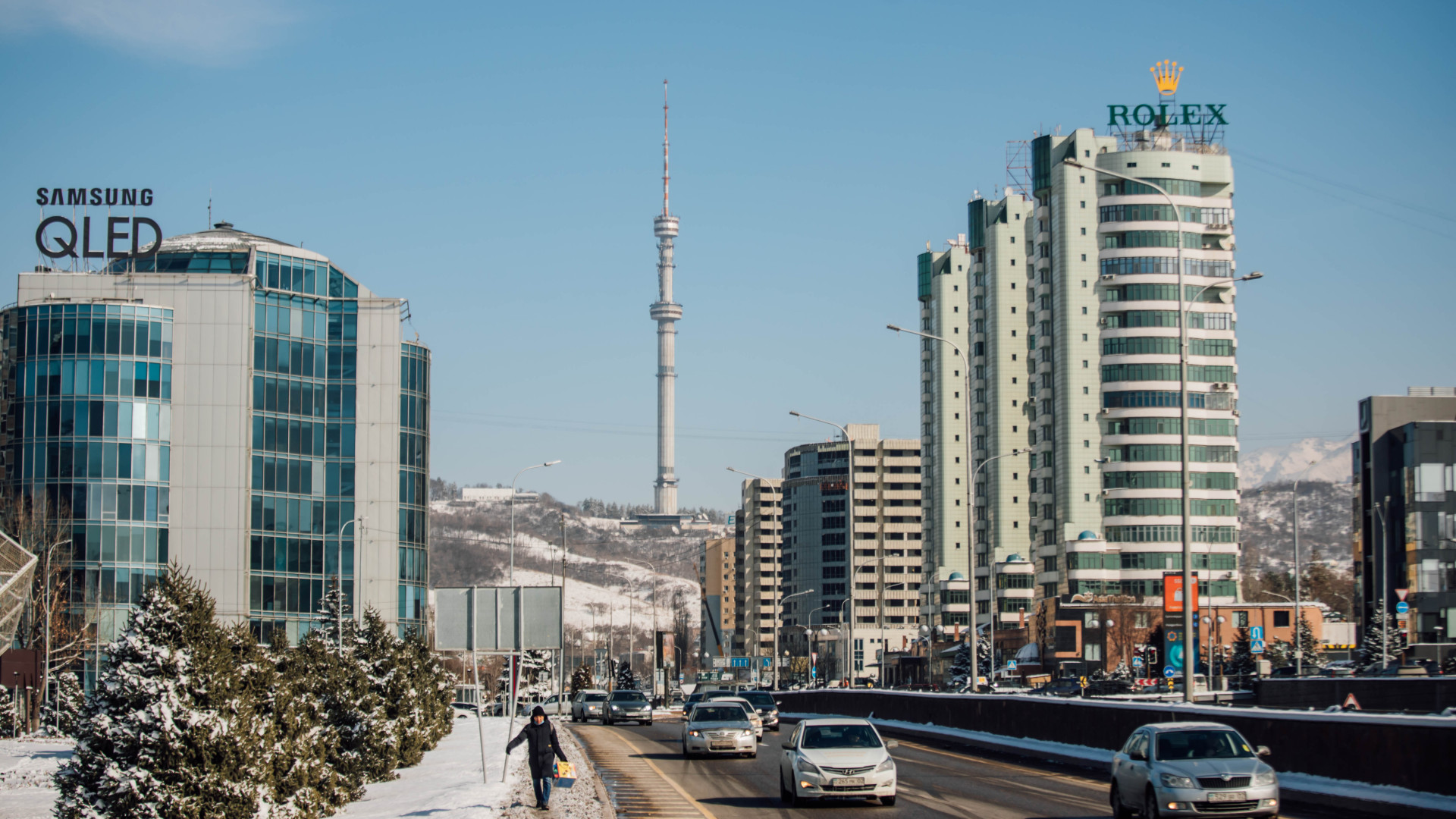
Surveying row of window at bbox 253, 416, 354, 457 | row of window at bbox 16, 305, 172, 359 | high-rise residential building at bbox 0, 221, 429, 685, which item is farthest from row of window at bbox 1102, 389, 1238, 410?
row of window at bbox 16, 305, 172, 359

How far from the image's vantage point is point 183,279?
4225 inches

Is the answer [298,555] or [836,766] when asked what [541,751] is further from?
[298,555]

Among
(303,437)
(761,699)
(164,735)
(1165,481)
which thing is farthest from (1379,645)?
(164,735)

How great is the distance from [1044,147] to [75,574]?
9498 cm

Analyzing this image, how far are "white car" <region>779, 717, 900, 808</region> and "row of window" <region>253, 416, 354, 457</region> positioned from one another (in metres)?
88.4

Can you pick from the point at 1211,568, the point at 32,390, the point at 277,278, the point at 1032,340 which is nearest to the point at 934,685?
the point at 1211,568

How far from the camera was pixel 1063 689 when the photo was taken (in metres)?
92.9

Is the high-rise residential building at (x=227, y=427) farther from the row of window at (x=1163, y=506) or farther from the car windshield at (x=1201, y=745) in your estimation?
the car windshield at (x=1201, y=745)

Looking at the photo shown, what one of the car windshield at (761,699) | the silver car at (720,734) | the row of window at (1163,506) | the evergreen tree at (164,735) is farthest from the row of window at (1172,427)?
the evergreen tree at (164,735)

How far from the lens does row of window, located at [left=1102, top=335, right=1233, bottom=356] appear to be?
139 meters

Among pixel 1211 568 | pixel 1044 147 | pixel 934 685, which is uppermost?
pixel 1044 147

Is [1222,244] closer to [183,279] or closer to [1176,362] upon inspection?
[1176,362]

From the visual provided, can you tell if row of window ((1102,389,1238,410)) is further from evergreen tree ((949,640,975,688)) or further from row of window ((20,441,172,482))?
row of window ((20,441,172,482))

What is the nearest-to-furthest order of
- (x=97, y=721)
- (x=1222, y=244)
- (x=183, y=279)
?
(x=97, y=721) < (x=183, y=279) < (x=1222, y=244)
